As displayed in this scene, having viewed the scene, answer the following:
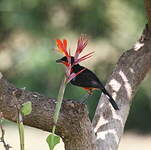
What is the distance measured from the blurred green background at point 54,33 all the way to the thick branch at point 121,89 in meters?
3.67

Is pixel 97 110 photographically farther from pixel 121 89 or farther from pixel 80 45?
pixel 80 45

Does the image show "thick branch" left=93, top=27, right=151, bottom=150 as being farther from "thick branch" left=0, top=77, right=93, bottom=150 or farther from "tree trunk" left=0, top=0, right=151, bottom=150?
"thick branch" left=0, top=77, right=93, bottom=150

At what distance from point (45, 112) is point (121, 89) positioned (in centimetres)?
87

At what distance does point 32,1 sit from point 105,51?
1.30 m

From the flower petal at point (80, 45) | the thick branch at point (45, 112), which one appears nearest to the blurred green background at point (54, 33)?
the thick branch at point (45, 112)

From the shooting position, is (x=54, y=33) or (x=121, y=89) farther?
(x=54, y=33)

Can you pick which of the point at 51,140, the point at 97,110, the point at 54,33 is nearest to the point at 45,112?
the point at 51,140

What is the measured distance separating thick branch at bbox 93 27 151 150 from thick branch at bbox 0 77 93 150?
17.1 inches

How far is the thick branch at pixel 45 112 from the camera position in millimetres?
2184

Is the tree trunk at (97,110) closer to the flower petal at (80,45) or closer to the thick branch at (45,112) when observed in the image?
the thick branch at (45,112)

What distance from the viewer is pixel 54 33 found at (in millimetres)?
7648

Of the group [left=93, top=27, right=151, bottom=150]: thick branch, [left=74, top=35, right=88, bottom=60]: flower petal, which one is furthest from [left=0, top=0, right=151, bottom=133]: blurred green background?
[left=74, top=35, right=88, bottom=60]: flower petal

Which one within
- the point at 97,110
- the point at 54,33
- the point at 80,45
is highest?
the point at 80,45

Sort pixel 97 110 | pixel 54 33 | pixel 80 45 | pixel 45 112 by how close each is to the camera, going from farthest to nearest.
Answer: pixel 54 33 → pixel 97 110 → pixel 45 112 → pixel 80 45
